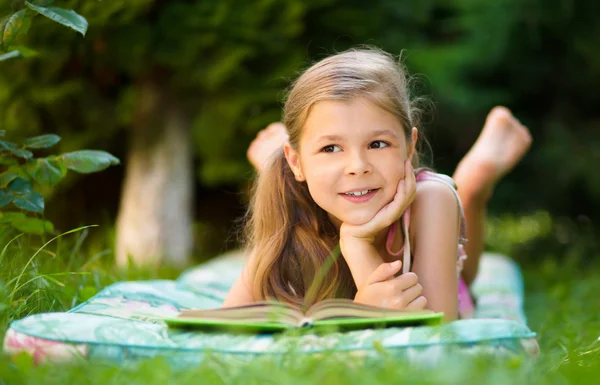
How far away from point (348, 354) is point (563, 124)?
3.09 m

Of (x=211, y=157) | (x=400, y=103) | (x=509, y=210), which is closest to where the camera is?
(x=400, y=103)

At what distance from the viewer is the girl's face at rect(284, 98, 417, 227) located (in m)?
1.83

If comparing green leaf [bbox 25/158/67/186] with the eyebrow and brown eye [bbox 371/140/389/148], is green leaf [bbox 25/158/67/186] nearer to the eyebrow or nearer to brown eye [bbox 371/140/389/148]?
the eyebrow

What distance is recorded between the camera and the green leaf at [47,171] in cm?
192

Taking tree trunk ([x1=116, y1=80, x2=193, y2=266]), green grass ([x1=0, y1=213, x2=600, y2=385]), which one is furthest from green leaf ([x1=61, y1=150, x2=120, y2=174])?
tree trunk ([x1=116, y1=80, x2=193, y2=266])

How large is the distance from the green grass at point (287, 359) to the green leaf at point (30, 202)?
0.40 ft

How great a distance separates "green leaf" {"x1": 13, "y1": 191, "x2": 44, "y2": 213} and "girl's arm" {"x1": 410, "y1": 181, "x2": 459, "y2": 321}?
96 centimetres

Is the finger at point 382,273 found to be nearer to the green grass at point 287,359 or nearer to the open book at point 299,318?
the open book at point 299,318

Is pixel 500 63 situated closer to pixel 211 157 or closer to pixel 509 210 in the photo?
pixel 509 210

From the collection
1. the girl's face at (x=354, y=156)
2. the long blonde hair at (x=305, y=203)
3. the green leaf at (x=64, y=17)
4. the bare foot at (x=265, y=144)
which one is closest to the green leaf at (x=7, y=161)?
the green leaf at (x=64, y=17)

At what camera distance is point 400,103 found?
6.31 feet

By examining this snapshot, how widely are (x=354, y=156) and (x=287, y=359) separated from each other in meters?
0.60

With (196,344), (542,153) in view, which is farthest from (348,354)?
(542,153)

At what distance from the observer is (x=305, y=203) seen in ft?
7.04
